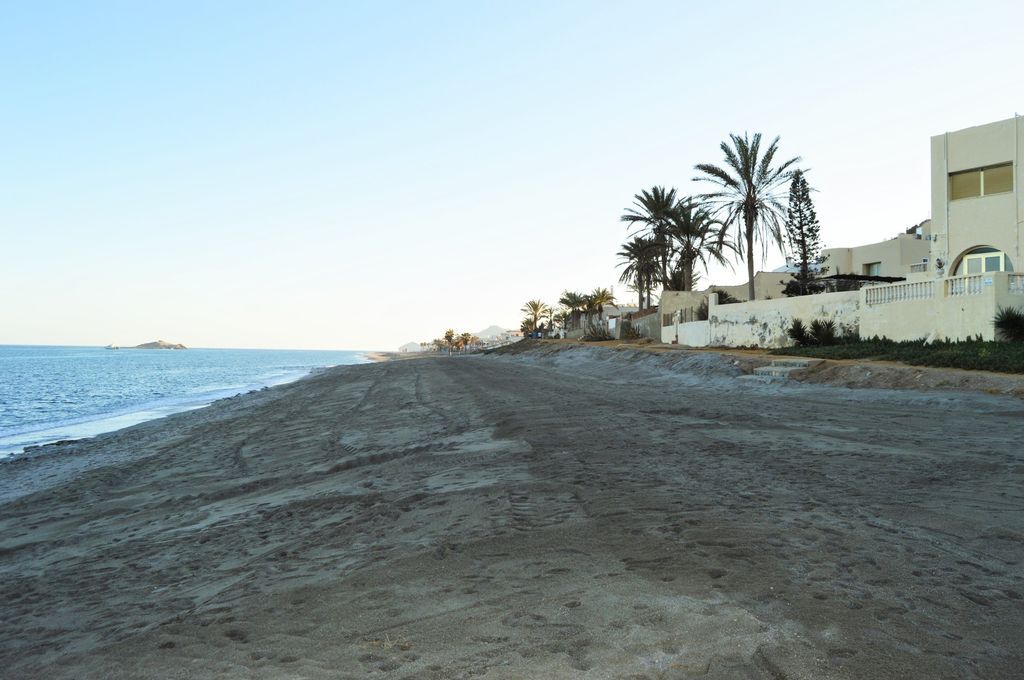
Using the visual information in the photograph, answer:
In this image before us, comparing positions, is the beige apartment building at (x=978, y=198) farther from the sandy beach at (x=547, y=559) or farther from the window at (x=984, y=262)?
the sandy beach at (x=547, y=559)

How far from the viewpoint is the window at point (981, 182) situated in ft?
82.0

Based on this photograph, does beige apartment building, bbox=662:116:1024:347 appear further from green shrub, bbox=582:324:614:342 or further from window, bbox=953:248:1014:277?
green shrub, bbox=582:324:614:342

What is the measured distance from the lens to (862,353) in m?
19.5

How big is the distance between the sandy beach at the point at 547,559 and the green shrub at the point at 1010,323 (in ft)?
33.7

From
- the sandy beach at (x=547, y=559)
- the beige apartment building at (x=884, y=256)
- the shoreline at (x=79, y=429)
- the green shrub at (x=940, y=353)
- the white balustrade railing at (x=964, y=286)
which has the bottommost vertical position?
the shoreline at (x=79, y=429)

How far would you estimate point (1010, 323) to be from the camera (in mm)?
17984

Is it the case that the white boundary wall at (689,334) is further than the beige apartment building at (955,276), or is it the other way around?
the white boundary wall at (689,334)

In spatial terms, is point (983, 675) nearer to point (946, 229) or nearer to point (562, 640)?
point (562, 640)

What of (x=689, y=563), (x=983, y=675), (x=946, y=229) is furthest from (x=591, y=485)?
(x=946, y=229)

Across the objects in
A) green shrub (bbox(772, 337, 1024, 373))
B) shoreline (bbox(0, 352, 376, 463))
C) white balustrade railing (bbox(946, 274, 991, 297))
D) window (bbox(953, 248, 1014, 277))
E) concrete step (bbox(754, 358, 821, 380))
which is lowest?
shoreline (bbox(0, 352, 376, 463))

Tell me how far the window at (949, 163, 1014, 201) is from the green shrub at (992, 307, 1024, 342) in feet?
31.2

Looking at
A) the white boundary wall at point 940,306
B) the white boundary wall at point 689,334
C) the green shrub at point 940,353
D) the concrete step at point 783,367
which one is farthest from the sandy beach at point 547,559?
the white boundary wall at point 689,334

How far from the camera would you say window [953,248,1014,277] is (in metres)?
25.1

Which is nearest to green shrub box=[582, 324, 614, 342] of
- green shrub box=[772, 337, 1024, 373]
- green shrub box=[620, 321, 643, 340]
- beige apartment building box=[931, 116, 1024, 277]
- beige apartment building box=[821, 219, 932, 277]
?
green shrub box=[620, 321, 643, 340]
